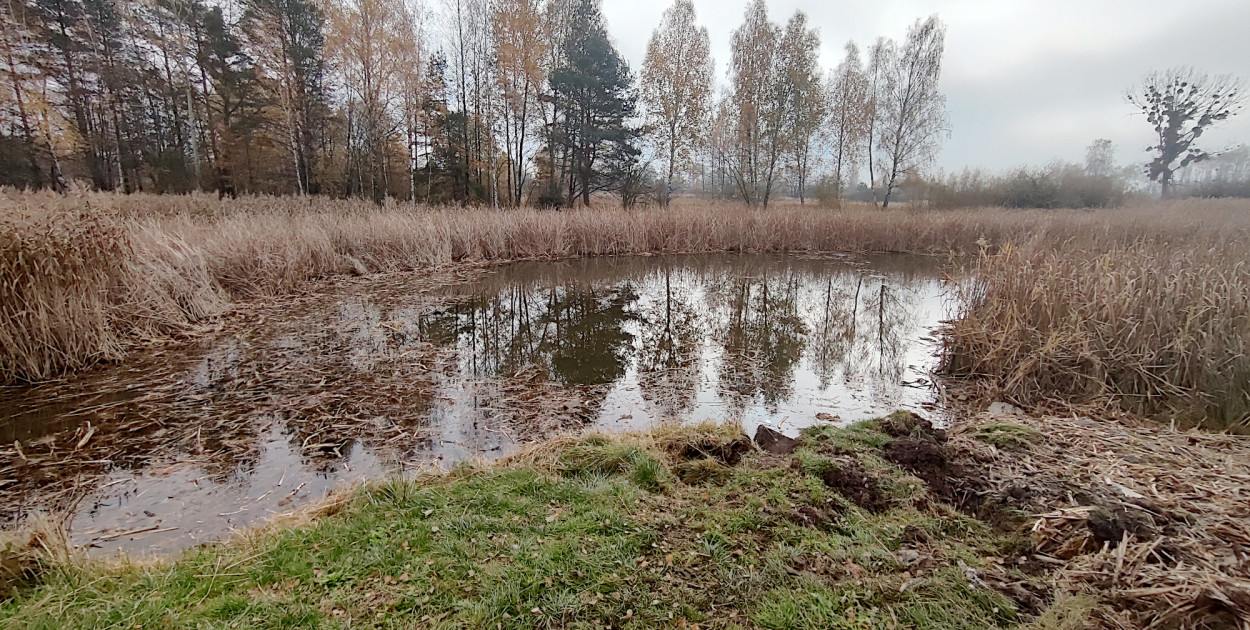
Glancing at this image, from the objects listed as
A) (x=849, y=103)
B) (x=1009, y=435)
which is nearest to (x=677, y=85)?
(x=849, y=103)

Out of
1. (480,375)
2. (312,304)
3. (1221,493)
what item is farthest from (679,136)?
(1221,493)

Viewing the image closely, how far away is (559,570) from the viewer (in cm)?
183

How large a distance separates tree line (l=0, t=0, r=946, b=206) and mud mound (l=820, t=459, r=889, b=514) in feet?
59.2

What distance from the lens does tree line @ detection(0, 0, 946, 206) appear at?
16156 millimetres

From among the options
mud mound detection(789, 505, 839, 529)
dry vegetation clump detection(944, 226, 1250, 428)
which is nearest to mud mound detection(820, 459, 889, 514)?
mud mound detection(789, 505, 839, 529)

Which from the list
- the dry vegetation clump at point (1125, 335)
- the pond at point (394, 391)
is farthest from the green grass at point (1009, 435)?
the dry vegetation clump at point (1125, 335)

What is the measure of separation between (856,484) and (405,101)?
66.1ft

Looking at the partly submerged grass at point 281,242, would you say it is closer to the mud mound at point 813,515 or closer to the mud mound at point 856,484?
the mud mound at point 856,484

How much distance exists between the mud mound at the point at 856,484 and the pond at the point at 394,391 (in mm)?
983

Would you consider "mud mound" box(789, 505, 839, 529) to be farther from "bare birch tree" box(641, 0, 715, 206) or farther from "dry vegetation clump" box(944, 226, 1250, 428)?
"bare birch tree" box(641, 0, 715, 206)

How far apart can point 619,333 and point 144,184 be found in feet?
72.1

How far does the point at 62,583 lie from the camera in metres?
1.65

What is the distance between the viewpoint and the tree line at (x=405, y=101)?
636 inches

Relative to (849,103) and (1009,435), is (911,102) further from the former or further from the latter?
(1009,435)
